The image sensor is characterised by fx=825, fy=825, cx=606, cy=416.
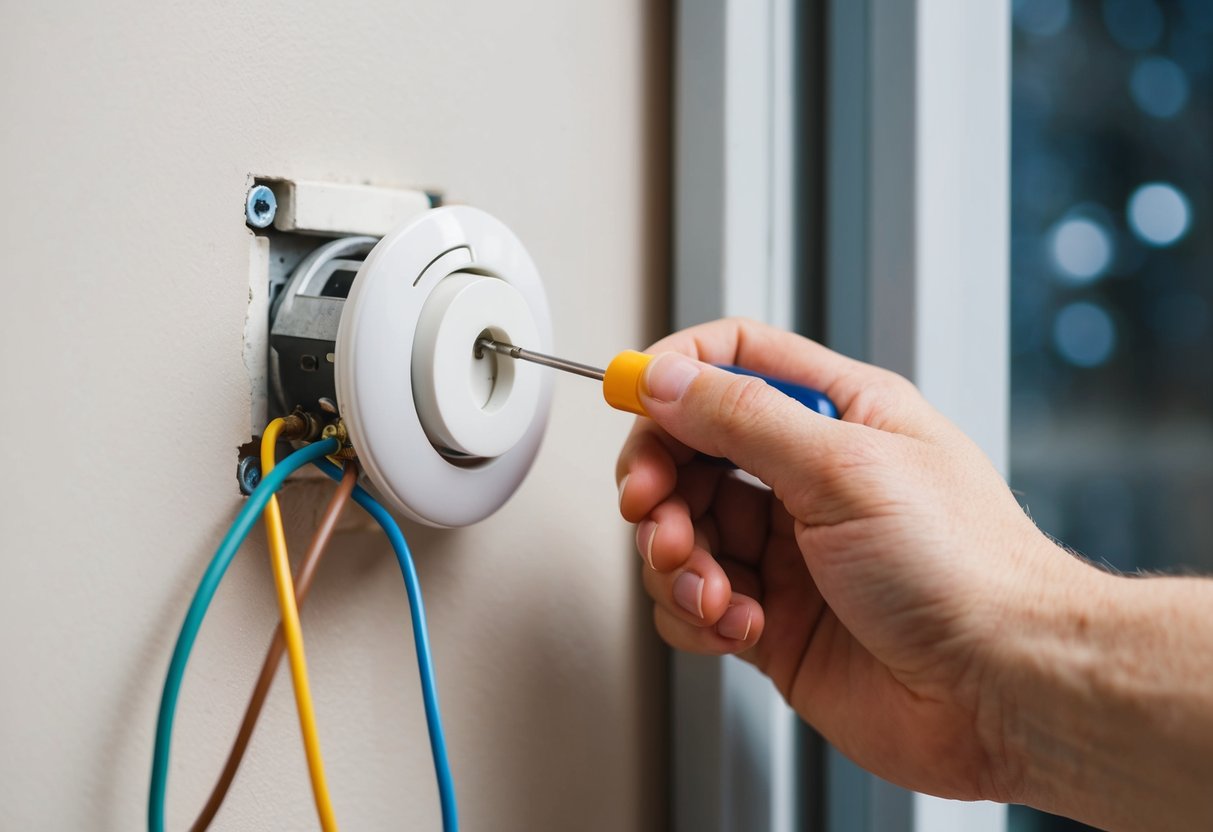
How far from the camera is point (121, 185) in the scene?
357mm

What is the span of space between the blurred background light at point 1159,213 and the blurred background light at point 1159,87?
11cm

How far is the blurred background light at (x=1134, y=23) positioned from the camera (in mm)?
1167

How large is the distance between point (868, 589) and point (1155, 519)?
993 millimetres

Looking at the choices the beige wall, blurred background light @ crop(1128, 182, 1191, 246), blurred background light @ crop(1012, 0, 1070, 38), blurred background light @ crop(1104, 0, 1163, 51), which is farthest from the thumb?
blurred background light @ crop(1104, 0, 1163, 51)

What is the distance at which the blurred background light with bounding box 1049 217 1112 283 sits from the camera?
3.69 ft

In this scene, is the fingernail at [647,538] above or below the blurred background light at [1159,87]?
below

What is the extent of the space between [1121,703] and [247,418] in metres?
0.42

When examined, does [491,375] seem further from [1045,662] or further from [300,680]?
[1045,662]

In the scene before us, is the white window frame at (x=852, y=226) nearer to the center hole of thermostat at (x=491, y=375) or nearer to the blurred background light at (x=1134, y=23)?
the center hole of thermostat at (x=491, y=375)

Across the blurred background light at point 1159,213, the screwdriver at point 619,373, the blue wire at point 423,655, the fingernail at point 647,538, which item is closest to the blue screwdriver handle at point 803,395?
the screwdriver at point 619,373

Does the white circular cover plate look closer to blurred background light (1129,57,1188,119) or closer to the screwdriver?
the screwdriver

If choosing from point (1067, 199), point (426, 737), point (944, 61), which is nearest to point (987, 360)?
point (944, 61)

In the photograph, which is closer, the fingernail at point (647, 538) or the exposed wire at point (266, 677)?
the exposed wire at point (266, 677)

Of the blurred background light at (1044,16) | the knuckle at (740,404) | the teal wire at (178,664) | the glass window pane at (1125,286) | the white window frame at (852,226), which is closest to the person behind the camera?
the teal wire at (178,664)
